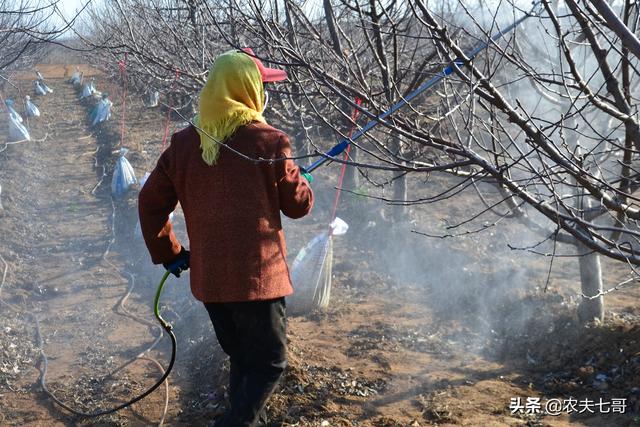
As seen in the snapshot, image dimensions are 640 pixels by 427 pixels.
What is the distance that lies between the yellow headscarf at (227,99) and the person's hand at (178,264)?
619 mm

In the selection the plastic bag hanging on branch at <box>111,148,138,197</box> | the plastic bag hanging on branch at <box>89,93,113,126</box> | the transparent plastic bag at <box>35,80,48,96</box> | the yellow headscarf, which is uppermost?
the transparent plastic bag at <box>35,80,48,96</box>

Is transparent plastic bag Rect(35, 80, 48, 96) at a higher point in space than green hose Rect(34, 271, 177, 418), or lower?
higher

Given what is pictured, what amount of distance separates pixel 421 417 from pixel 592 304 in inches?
71.2

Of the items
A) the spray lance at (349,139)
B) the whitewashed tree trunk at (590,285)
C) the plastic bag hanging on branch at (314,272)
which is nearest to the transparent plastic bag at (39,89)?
the plastic bag hanging on branch at (314,272)

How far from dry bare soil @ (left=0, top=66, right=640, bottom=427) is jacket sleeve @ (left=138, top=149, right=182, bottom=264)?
1.25 meters

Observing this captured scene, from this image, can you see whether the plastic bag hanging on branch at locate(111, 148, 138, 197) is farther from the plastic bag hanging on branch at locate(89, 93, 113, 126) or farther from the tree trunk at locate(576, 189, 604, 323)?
the tree trunk at locate(576, 189, 604, 323)

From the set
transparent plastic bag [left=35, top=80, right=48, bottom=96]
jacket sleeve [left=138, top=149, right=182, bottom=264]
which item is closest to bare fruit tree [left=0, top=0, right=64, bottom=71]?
jacket sleeve [left=138, top=149, right=182, bottom=264]

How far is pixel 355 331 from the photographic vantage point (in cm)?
576

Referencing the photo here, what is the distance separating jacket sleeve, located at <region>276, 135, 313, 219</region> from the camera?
9.31ft

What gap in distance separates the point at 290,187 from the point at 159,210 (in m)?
0.64

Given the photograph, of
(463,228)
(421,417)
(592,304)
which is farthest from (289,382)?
(463,228)

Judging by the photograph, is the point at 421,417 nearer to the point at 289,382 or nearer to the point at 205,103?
the point at 289,382

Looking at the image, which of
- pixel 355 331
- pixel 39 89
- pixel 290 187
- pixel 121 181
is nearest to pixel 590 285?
pixel 355 331

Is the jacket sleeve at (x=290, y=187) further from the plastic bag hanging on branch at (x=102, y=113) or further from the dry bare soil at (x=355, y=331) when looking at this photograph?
the plastic bag hanging on branch at (x=102, y=113)
